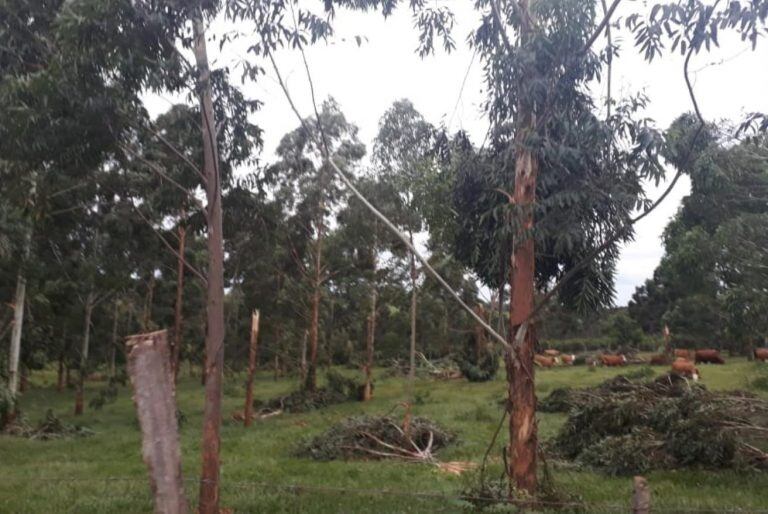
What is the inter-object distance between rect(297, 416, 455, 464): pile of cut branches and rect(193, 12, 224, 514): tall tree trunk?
238 inches

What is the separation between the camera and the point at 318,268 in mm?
27156

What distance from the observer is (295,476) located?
13.0m

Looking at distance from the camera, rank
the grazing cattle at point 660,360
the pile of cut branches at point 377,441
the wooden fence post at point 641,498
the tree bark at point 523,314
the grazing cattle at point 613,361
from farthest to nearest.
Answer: the grazing cattle at point 613,361, the grazing cattle at point 660,360, the pile of cut branches at point 377,441, the tree bark at point 523,314, the wooden fence post at point 641,498

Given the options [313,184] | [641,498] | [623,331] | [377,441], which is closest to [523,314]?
[641,498]

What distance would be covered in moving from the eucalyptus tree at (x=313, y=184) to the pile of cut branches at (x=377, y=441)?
1087 cm

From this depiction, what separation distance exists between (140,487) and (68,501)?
1276 millimetres

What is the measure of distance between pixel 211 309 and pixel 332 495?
329 cm

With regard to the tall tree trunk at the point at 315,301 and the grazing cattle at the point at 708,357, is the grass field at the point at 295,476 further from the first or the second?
the grazing cattle at the point at 708,357

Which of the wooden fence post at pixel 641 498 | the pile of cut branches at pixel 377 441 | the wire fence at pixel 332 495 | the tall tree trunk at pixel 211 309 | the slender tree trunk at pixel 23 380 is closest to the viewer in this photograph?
the wooden fence post at pixel 641 498

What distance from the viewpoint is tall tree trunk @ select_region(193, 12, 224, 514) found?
30.7ft

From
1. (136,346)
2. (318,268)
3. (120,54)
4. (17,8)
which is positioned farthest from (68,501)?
(318,268)

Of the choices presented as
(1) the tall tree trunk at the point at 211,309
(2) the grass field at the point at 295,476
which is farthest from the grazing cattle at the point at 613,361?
(1) the tall tree trunk at the point at 211,309

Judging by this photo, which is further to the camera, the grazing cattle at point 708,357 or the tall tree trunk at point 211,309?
the grazing cattle at point 708,357

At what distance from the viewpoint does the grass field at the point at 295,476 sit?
9930mm
